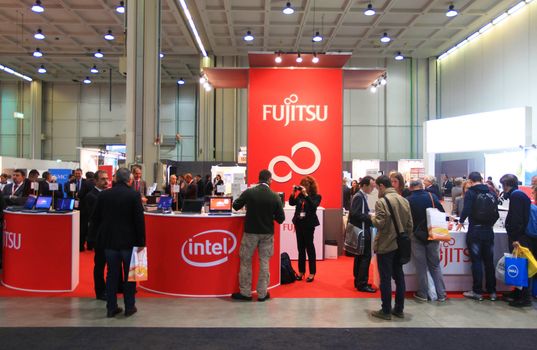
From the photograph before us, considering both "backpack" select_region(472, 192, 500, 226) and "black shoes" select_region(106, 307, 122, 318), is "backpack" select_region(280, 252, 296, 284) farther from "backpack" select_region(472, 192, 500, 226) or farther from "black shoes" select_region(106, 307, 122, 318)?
"backpack" select_region(472, 192, 500, 226)

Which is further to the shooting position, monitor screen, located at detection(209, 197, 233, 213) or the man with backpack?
monitor screen, located at detection(209, 197, 233, 213)

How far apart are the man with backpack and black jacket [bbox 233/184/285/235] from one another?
218cm

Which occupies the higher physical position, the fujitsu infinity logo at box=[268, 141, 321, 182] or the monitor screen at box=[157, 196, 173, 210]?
the fujitsu infinity logo at box=[268, 141, 321, 182]

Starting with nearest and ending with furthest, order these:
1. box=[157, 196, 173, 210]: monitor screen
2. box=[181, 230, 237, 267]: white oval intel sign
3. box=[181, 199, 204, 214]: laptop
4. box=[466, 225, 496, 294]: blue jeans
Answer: box=[181, 230, 237, 267]: white oval intel sign, box=[466, 225, 496, 294]: blue jeans, box=[181, 199, 204, 214]: laptop, box=[157, 196, 173, 210]: monitor screen

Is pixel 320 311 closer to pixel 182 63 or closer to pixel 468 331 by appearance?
pixel 468 331

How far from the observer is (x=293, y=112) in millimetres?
8133

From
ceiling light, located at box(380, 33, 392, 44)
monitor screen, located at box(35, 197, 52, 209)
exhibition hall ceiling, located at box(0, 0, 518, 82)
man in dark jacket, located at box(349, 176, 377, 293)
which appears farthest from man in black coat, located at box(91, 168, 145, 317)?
ceiling light, located at box(380, 33, 392, 44)

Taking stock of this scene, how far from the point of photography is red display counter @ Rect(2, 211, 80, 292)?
5.04 metres

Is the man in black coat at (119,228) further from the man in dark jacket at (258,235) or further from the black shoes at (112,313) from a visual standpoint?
the man in dark jacket at (258,235)

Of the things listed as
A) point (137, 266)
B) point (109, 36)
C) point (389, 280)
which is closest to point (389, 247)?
point (389, 280)

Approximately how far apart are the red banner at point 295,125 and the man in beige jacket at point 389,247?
3663mm

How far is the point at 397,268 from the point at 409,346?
0.94 meters

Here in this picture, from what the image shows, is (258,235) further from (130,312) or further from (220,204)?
(130,312)

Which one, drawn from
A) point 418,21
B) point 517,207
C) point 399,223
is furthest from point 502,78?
point 399,223
